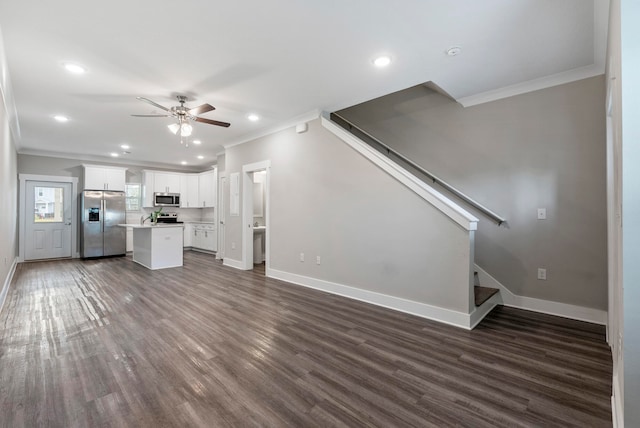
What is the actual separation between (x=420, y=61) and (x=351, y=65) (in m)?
0.71

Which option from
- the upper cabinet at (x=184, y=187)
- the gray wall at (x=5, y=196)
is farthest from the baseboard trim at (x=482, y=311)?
the upper cabinet at (x=184, y=187)

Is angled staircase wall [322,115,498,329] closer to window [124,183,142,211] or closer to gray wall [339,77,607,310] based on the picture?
gray wall [339,77,607,310]

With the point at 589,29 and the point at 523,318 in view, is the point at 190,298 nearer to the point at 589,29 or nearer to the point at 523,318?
the point at 523,318

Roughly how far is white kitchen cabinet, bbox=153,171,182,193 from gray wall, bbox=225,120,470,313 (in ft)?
14.9

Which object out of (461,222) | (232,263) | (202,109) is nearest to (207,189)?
(232,263)

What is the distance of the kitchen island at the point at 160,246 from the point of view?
5.96 m

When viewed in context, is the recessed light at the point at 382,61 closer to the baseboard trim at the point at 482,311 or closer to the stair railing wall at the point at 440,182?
the stair railing wall at the point at 440,182

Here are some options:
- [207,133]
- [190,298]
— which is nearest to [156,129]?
[207,133]

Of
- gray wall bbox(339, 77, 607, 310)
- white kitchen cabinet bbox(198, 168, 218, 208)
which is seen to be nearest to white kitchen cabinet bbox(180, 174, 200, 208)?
white kitchen cabinet bbox(198, 168, 218, 208)

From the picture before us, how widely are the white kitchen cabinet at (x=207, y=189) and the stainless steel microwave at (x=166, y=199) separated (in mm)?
671

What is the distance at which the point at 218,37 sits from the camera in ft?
8.23

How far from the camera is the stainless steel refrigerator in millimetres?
7324

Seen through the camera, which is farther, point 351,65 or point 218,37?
point 351,65

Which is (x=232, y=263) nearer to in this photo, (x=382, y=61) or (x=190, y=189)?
(x=190, y=189)
